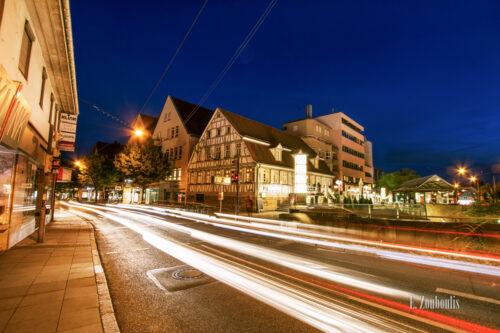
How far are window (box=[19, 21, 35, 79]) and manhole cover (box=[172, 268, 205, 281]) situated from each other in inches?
348

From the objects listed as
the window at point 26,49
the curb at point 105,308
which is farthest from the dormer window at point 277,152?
the curb at point 105,308

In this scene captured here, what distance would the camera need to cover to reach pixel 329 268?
7629 mm

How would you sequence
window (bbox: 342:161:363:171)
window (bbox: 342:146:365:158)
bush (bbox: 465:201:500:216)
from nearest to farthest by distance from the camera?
bush (bbox: 465:201:500:216) → window (bbox: 342:161:363:171) → window (bbox: 342:146:365:158)

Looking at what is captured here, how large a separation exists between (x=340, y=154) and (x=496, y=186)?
1620 inches

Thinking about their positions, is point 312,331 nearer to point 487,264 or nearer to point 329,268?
point 329,268

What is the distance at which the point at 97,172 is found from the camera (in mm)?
49094

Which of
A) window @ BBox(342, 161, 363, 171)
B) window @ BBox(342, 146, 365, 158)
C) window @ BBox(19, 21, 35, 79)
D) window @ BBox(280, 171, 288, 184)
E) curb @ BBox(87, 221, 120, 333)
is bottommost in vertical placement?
curb @ BBox(87, 221, 120, 333)

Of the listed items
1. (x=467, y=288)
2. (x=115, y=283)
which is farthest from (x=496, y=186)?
(x=115, y=283)

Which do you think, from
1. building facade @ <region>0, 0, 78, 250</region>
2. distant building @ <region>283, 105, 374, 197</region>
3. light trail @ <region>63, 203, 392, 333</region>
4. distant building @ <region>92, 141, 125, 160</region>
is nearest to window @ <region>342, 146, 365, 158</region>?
distant building @ <region>283, 105, 374, 197</region>

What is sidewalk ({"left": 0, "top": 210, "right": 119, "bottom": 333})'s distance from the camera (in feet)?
13.0

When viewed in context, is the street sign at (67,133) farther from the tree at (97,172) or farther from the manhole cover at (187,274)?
the tree at (97,172)

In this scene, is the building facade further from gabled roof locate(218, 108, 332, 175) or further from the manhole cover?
gabled roof locate(218, 108, 332, 175)

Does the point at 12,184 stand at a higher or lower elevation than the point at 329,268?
higher

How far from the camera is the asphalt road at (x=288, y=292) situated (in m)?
4.32
